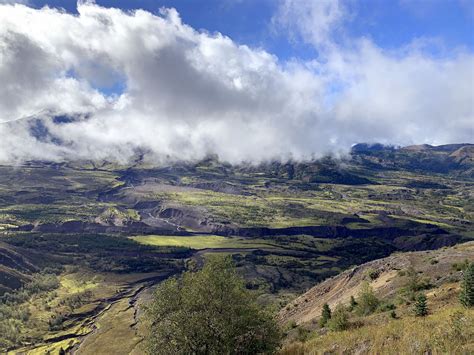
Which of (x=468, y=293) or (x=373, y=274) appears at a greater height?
(x=468, y=293)

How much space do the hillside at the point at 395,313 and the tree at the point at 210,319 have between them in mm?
3545

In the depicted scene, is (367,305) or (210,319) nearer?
(210,319)

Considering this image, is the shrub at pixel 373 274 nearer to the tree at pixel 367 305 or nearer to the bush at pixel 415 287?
the bush at pixel 415 287

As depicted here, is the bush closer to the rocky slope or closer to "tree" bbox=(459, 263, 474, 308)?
the rocky slope

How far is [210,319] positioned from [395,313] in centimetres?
2080

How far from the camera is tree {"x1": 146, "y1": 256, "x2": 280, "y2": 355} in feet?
101

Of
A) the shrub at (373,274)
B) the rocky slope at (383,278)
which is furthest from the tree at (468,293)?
the shrub at (373,274)

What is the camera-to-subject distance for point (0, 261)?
184250mm

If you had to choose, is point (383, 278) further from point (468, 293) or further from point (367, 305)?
point (468, 293)

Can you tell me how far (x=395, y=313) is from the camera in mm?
40469

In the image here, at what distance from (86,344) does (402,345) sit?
390ft

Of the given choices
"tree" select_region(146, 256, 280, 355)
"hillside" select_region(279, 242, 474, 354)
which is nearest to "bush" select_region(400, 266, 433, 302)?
"hillside" select_region(279, 242, 474, 354)

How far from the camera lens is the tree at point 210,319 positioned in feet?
101

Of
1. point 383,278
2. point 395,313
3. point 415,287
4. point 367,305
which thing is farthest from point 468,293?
point 383,278
